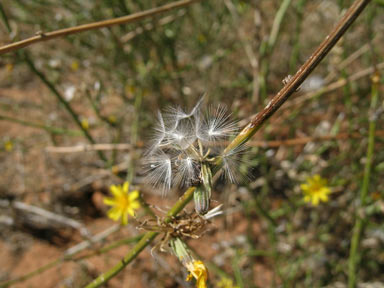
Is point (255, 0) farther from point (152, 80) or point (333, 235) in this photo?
point (333, 235)

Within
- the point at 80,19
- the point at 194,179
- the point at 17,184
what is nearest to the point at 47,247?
the point at 17,184

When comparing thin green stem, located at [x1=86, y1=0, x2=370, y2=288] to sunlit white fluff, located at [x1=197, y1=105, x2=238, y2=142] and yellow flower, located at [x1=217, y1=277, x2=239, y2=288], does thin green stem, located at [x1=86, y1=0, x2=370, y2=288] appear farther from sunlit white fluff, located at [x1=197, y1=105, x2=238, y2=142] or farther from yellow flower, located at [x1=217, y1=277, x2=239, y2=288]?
yellow flower, located at [x1=217, y1=277, x2=239, y2=288]

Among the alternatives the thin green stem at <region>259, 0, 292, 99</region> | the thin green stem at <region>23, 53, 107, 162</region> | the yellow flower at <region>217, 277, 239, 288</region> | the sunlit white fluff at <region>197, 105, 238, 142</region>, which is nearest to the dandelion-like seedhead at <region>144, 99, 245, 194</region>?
the sunlit white fluff at <region>197, 105, 238, 142</region>

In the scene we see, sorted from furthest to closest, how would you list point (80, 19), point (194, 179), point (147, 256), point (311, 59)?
point (80, 19)
point (147, 256)
point (194, 179)
point (311, 59)

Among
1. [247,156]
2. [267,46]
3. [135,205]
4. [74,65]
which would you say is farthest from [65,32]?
[74,65]

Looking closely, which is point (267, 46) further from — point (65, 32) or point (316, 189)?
point (65, 32)

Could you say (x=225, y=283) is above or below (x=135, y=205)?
below
